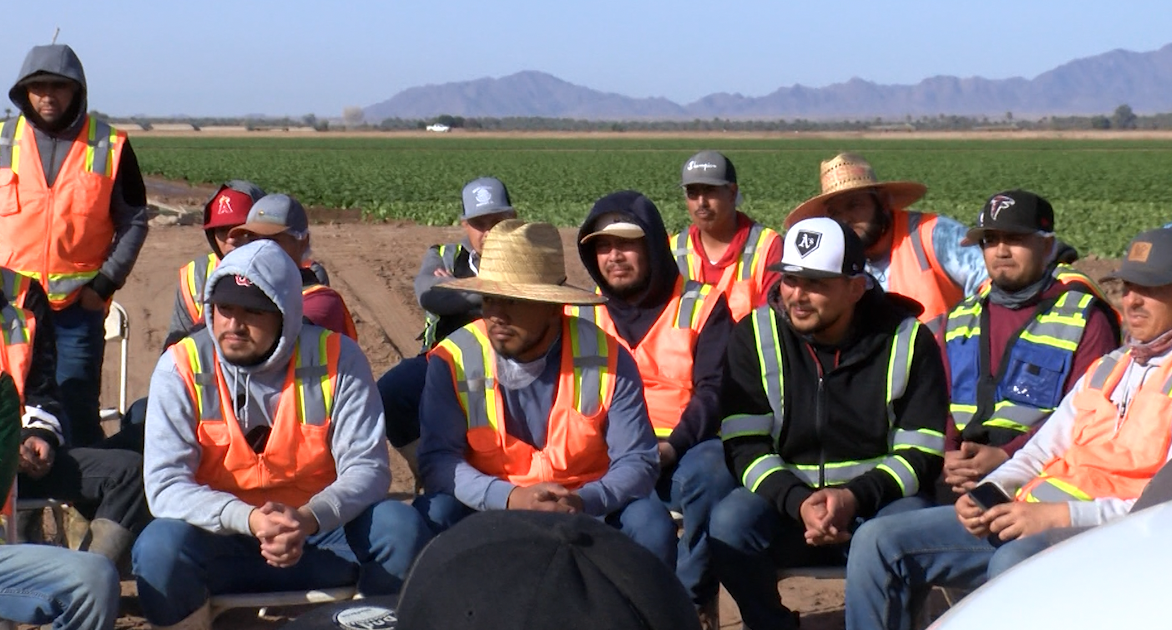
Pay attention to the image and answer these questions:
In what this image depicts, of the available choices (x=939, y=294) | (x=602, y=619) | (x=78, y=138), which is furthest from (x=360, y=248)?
(x=602, y=619)

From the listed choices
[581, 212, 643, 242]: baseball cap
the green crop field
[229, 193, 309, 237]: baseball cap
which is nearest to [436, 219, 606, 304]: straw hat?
[581, 212, 643, 242]: baseball cap

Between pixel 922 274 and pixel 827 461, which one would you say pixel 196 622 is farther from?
pixel 922 274

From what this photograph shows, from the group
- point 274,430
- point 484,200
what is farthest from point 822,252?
point 484,200

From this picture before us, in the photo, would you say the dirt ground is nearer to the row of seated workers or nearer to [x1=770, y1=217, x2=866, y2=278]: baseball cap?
the row of seated workers

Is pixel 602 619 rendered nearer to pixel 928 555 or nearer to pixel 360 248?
pixel 928 555

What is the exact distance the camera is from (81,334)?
21.6ft

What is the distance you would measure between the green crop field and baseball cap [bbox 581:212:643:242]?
50.8 feet

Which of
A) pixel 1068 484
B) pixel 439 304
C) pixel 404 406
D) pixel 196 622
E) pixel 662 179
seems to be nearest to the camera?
pixel 196 622

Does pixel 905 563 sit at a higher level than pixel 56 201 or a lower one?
lower

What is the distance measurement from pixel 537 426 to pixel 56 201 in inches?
125

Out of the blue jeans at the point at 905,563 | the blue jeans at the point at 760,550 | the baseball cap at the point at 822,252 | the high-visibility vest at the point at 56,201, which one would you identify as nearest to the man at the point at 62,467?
the high-visibility vest at the point at 56,201

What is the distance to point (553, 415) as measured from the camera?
4863mm

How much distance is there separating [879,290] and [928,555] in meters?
0.96

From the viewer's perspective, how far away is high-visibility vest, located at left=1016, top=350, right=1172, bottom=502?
4305 mm
